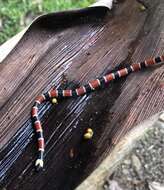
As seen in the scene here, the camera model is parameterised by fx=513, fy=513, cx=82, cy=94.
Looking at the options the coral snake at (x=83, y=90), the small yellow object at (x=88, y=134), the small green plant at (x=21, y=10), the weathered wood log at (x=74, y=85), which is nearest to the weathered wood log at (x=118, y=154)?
the weathered wood log at (x=74, y=85)

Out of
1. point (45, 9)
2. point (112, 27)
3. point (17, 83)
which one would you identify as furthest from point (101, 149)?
point (45, 9)

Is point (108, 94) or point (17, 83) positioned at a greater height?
point (17, 83)

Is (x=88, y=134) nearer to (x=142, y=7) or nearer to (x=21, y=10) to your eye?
(x=142, y=7)

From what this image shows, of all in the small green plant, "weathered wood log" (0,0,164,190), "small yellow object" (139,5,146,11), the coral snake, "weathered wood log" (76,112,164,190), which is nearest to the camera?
"weathered wood log" (76,112,164,190)

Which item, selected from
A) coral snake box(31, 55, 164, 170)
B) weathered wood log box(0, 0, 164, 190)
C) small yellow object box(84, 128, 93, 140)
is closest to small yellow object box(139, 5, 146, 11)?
weathered wood log box(0, 0, 164, 190)

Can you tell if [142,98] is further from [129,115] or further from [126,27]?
[126,27]

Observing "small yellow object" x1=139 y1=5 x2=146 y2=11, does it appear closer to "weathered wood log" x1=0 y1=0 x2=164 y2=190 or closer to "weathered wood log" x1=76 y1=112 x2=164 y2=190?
"weathered wood log" x1=0 y1=0 x2=164 y2=190
